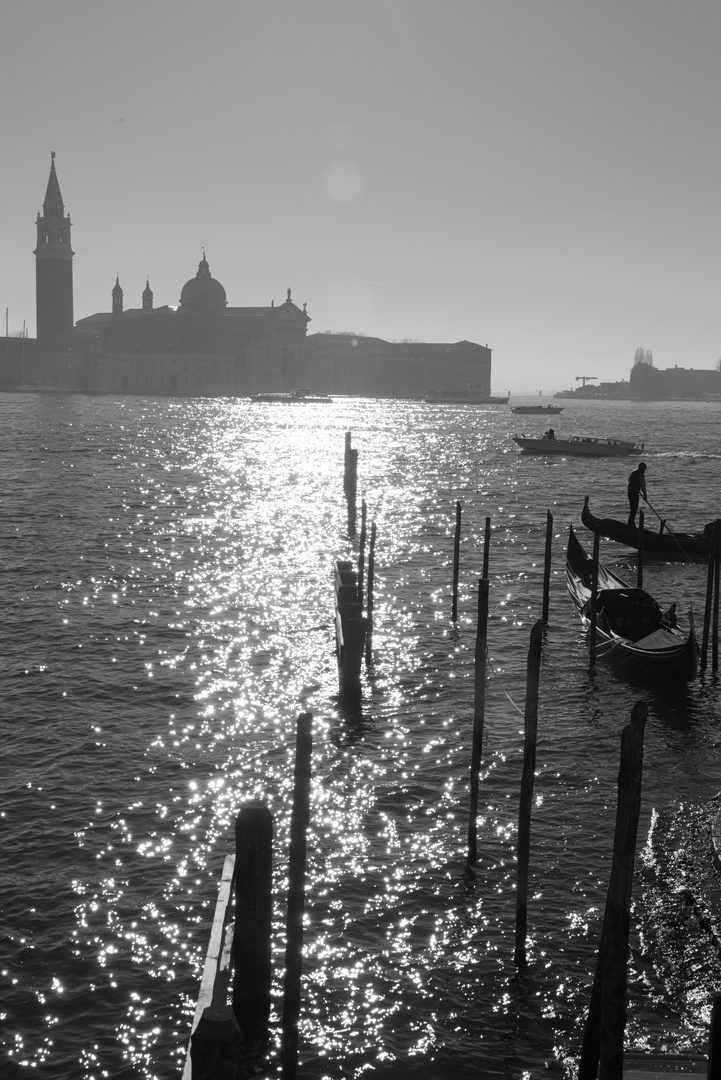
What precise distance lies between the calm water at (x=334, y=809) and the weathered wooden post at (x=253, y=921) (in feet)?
1.33

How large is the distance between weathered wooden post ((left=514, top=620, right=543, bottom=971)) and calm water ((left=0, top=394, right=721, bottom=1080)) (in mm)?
217

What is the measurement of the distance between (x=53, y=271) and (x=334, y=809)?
119472mm

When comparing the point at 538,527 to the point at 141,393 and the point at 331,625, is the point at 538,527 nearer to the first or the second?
the point at 331,625

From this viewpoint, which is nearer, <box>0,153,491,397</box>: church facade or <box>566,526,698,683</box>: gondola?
<box>566,526,698,683</box>: gondola

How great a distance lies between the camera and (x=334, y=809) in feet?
34.1

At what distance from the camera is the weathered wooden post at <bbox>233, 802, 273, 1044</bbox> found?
6.43 meters

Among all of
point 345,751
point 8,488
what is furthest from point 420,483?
point 345,751

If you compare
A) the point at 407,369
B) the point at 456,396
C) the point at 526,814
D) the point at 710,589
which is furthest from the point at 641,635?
the point at 407,369

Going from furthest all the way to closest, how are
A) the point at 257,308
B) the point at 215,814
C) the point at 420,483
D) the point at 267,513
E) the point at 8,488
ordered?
1. the point at 257,308
2. the point at 420,483
3. the point at 8,488
4. the point at 267,513
5. the point at 215,814

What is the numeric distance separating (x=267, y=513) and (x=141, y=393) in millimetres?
108735

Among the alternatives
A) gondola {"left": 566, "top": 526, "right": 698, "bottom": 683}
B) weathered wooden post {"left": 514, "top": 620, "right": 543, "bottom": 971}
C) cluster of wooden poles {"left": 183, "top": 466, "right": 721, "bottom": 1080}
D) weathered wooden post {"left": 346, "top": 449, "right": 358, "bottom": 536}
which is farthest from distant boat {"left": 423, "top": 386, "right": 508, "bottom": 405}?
cluster of wooden poles {"left": 183, "top": 466, "right": 721, "bottom": 1080}

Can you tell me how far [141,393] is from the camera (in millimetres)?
138875

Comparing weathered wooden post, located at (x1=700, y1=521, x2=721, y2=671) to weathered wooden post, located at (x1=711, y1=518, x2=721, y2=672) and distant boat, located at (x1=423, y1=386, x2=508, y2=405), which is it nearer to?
weathered wooden post, located at (x1=711, y1=518, x2=721, y2=672)

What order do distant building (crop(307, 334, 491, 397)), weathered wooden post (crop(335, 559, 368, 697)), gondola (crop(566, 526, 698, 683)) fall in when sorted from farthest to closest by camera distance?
distant building (crop(307, 334, 491, 397)) → gondola (crop(566, 526, 698, 683)) → weathered wooden post (crop(335, 559, 368, 697))
